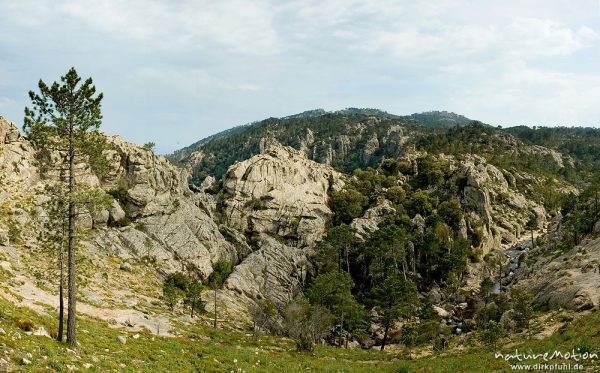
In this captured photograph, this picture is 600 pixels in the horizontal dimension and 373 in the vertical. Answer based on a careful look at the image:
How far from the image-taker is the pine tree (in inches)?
1144

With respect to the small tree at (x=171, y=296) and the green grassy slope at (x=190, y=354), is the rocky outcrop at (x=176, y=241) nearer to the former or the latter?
the small tree at (x=171, y=296)

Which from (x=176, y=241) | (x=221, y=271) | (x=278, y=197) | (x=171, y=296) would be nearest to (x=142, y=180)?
(x=176, y=241)

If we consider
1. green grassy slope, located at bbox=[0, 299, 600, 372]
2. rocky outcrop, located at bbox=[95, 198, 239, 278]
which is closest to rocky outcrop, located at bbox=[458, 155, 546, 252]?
rocky outcrop, located at bbox=[95, 198, 239, 278]

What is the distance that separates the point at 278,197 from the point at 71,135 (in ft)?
330

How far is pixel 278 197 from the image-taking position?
426 feet

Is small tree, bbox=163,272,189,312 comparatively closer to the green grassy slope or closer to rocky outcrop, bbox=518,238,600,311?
the green grassy slope

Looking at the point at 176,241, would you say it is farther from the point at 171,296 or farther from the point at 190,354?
the point at 190,354

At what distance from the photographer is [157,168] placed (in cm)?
11231

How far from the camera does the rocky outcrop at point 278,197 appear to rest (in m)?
122

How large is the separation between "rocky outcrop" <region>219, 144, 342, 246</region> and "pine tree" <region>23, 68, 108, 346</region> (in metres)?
91.6

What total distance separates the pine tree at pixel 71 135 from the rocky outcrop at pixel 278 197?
91.6m

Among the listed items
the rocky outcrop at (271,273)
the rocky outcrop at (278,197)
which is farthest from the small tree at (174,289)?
the rocky outcrop at (278,197)

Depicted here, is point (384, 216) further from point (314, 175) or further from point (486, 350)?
point (486, 350)

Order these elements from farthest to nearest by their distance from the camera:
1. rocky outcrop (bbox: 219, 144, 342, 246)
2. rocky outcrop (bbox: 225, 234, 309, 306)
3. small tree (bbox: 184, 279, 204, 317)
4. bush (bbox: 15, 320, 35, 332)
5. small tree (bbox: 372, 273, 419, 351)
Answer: rocky outcrop (bbox: 219, 144, 342, 246), rocky outcrop (bbox: 225, 234, 309, 306), small tree (bbox: 372, 273, 419, 351), small tree (bbox: 184, 279, 204, 317), bush (bbox: 15, 320, 35, 332)
